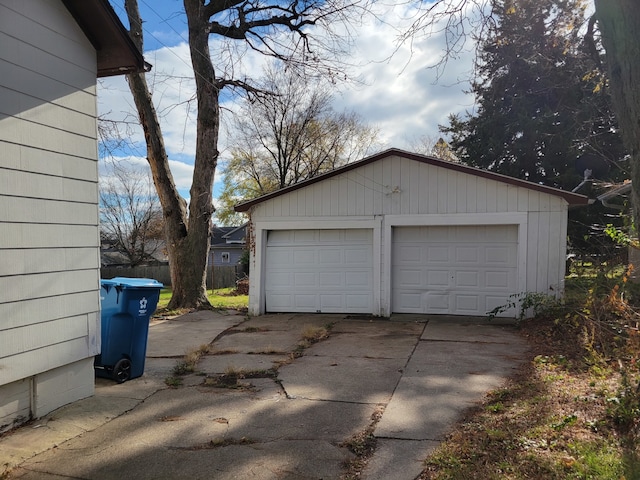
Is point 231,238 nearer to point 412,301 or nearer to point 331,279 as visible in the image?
point 331,279

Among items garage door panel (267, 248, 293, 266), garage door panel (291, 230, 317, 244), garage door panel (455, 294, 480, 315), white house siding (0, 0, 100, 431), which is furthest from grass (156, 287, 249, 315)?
white house siding (0, 0, 100, 431)

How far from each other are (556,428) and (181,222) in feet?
38.0

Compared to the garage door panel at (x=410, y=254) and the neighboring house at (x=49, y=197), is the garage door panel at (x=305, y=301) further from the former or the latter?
the neighboring house at (x=49, y=197)

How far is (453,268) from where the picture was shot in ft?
34.8

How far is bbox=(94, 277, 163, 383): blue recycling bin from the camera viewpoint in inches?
212

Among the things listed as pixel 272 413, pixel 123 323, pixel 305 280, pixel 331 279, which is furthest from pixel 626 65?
pixel 305 280

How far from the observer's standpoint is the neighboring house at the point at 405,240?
9.91 m

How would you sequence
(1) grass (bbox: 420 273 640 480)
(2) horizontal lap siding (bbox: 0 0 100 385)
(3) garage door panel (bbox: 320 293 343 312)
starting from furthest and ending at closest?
(3) garage door panel (bbox: 320 293 343 312) → (2) horizontal lap siding (bbox: 0 0 100 385) → (1) grass (bbox: 420 273 640 480)

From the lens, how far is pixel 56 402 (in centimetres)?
460

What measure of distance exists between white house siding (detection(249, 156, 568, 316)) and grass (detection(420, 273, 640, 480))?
4275mm

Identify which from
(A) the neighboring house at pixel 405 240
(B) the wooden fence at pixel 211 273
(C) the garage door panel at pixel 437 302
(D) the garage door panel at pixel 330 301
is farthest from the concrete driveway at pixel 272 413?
(B) the wooden fence at pixel 211 273

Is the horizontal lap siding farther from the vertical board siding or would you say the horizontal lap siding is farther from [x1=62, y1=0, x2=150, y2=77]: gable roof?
the vertical board siding

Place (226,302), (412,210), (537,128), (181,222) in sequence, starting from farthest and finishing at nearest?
(537,128), (226,302), (181,222), (412,210)

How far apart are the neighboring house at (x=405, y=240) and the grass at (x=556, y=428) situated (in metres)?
4.49
